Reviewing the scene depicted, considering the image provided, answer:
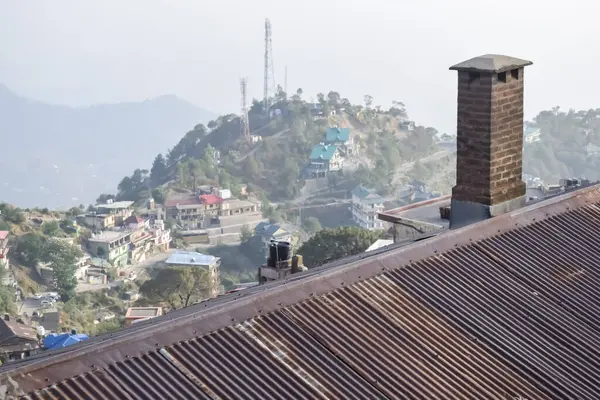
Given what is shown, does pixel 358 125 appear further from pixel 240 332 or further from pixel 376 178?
pixel 240 332

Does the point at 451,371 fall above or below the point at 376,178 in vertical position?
above

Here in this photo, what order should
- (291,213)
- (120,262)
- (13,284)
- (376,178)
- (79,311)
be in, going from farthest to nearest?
1. (376,178)
2. (291,213)
3. (120,262)
4. (13,284)
5. (79,311)

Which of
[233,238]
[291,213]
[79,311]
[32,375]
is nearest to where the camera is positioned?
[32,375]

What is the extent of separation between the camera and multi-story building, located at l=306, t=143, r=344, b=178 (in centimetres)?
9225

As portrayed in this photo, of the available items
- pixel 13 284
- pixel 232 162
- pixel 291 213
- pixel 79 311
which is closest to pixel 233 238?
pixel 291 213

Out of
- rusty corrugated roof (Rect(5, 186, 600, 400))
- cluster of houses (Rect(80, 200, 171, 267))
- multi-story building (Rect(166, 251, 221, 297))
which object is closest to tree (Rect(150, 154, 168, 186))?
cluster of houses (Rect(80, 200, 171, 267))

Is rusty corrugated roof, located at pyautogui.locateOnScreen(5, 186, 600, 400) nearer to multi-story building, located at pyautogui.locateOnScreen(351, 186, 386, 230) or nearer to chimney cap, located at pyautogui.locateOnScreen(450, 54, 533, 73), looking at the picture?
chimney cap, located at pyautogui.locateOnScreen(450, 54, 533, 73)

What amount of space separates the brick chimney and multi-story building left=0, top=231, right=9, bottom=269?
50.0 meters

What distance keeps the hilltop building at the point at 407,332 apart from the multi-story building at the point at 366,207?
2841 inches

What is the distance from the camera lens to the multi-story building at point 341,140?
94.0 meters

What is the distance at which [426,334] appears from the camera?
268 inches

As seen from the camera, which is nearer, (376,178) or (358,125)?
(376,178)

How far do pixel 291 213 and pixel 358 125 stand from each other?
16598mm

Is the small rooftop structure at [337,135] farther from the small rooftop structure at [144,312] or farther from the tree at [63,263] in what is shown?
the small rooftop structure at [144,312]
